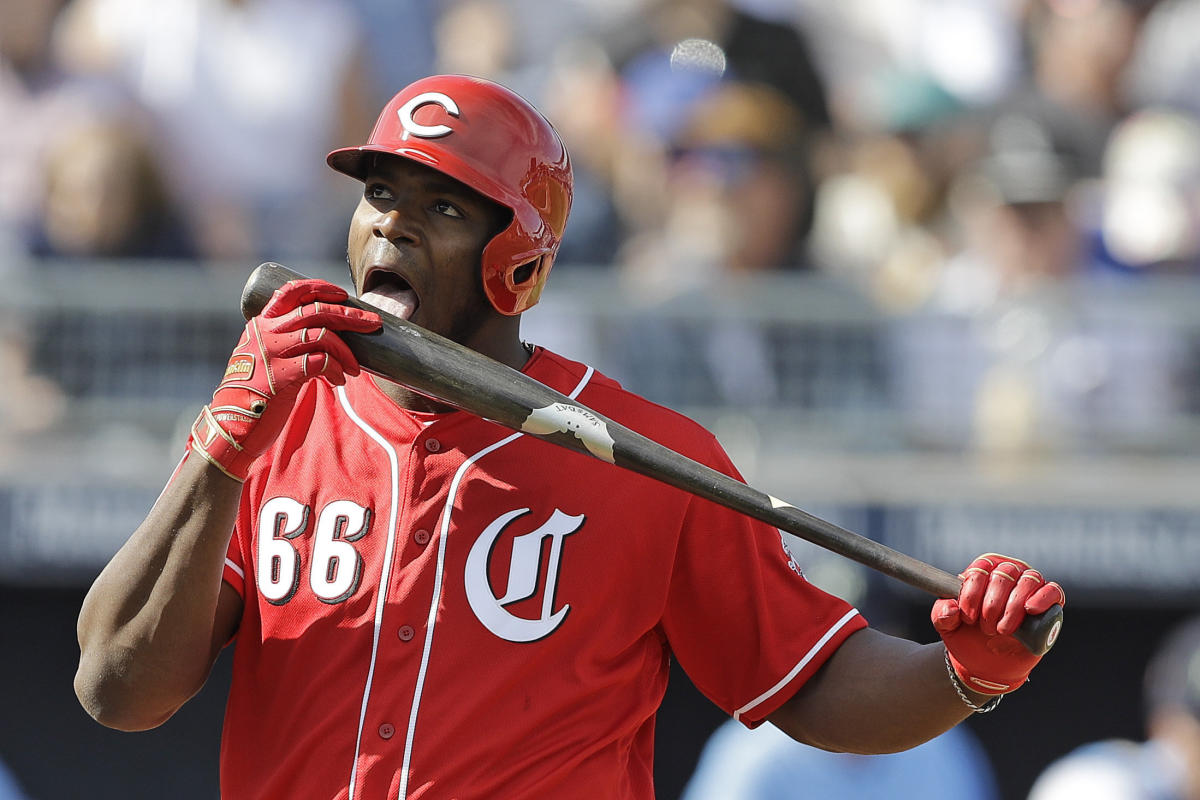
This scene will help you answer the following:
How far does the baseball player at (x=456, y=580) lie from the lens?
261 centimetres

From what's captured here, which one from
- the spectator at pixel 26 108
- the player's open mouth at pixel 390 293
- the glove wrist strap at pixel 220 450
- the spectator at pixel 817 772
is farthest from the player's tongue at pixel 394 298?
the spectator at pixel 26 108

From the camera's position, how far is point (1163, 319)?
19.7 feet

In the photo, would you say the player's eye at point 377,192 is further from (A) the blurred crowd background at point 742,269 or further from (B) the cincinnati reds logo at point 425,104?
(A) the blurred crowd background at point 742,269

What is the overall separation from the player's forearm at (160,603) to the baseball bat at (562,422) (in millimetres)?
307

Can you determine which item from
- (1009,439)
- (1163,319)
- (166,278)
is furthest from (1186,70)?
(166,278)

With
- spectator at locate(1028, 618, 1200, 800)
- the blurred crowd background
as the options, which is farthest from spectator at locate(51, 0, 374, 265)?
spectator at locate(1028, 618, 1200, 800)

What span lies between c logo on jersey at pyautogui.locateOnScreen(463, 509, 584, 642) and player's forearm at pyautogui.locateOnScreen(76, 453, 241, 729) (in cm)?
40

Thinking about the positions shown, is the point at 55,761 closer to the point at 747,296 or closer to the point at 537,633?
the point at 747,296

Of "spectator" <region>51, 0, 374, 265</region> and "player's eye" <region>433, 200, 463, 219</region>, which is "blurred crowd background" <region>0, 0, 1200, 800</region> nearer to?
"spectator" <region>51, 0, 374, 265</region>

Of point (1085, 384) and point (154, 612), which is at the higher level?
point (1085, 384)

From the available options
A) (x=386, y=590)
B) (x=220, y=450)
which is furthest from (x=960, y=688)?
(x=220, y=450)

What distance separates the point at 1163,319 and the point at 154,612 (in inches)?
170

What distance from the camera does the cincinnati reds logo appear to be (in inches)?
110

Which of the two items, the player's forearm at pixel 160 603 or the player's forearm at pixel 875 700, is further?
the player's forearm at pixel 875 700
